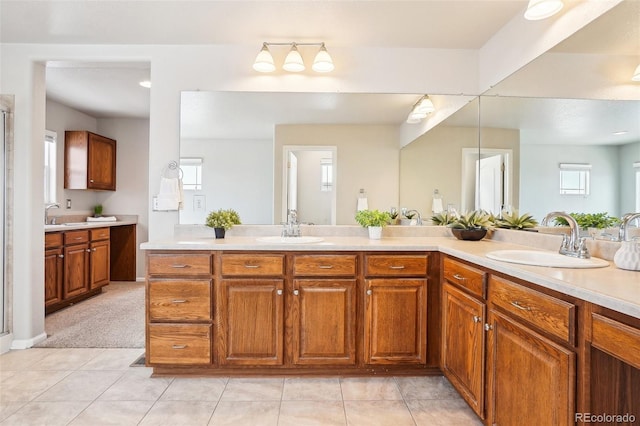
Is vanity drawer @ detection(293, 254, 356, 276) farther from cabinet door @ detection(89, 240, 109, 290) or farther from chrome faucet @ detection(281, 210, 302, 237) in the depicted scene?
cabinet door @ detection(89, 240, 109, 290)

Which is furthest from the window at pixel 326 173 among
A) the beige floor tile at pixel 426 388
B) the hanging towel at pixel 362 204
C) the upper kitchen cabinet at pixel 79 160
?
the upper kitchen cabinet at pixel 79 160

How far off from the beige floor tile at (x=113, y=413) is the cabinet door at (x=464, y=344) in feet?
5.49

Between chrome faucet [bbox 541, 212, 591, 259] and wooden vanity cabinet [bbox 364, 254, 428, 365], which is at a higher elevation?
chrome faucet [bbox 541, 212, 591, 259]

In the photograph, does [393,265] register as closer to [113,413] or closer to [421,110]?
[421,110]

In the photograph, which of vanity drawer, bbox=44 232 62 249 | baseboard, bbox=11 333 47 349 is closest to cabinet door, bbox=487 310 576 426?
baseboard, bbox=11 333 47 349

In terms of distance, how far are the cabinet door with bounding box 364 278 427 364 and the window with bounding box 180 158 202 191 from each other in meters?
1.49

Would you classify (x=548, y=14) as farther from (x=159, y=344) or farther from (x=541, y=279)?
(x=159, y=344)

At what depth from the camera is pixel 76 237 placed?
13.1ft

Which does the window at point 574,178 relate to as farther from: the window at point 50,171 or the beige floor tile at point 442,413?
the window at point 50,171

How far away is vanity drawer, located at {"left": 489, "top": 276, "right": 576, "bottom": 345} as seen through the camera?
1188mm

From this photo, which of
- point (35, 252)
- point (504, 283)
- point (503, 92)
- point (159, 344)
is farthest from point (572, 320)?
point (35, 252)

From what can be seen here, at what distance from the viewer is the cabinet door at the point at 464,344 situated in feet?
5.72

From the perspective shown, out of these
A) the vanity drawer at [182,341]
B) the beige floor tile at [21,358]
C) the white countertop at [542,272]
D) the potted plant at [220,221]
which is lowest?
the beige floor tile at [21,358]

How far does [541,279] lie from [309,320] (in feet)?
4.43
